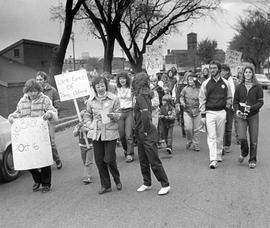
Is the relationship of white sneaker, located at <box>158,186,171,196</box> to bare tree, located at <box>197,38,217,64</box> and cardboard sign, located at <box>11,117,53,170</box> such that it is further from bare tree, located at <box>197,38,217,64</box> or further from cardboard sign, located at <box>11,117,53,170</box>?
bare tree, located at <box>197,38,217,64</box>

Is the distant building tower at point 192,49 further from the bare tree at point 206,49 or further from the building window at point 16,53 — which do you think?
the building window at point 16,53

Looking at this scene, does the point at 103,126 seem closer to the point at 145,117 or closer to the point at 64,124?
the point at 145,117

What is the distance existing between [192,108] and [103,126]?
3.40 m

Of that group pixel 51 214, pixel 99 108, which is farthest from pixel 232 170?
Answer: pixel 51 214

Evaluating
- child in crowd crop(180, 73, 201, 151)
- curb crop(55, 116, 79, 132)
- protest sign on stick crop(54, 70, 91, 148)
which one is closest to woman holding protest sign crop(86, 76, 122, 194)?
protest sign on stick crop(54, 70, 91, 148)

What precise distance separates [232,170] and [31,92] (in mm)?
3552

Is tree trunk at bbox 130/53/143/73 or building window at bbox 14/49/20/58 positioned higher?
building window at bbox 14/49/20/58

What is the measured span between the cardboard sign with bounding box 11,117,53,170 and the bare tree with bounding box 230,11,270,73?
41875 millimetres

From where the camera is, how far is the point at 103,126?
563 centimetres

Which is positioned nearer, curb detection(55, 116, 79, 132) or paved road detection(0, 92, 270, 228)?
paved road detection(0, 92, 270, 228)

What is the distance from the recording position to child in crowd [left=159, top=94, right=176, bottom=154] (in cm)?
847

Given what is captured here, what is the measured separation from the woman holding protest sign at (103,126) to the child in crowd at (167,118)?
2.83 metres

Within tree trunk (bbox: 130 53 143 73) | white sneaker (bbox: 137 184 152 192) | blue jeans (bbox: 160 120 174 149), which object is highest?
tree trunk (bbox: 130 53 143 73)

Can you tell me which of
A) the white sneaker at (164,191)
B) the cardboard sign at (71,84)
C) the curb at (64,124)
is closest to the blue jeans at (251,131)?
the white sneaker at (164,191)
